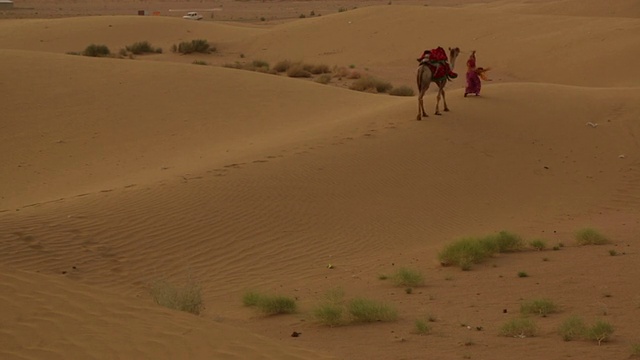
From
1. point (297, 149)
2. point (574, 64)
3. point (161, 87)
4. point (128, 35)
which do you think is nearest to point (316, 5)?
point (128, 35)

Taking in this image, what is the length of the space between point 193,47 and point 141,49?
2577mm

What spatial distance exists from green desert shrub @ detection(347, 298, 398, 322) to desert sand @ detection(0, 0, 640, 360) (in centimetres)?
12

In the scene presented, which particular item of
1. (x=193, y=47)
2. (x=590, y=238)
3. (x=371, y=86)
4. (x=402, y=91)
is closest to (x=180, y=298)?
(x=590, y=238)

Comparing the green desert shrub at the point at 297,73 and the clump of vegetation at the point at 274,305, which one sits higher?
the green desert shrub at the point at 297,73

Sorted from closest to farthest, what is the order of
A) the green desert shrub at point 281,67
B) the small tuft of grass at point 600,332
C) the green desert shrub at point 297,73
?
the small tuft of grass at point 600,332
the green desert shrub at point 297,73
the green desert shrub at point 281,67

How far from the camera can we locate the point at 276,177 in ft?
62.3

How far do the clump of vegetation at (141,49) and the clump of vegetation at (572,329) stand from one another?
134 ft

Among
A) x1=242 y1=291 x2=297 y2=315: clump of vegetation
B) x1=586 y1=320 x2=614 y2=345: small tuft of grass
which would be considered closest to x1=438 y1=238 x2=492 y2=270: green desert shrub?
x1=242 y1=291 x2=297 y2=315: clump of vegetation

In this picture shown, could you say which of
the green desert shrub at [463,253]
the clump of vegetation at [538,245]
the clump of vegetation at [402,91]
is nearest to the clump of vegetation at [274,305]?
the green desert shrub at [463,253]

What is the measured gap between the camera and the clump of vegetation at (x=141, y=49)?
48.8m

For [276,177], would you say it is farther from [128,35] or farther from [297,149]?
[128,35]

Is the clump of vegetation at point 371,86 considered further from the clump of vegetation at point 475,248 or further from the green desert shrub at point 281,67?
the clump of vegetation at point 475,248

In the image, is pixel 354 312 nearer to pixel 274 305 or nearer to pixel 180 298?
pixel 274 305

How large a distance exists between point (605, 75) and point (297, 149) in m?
20.7
